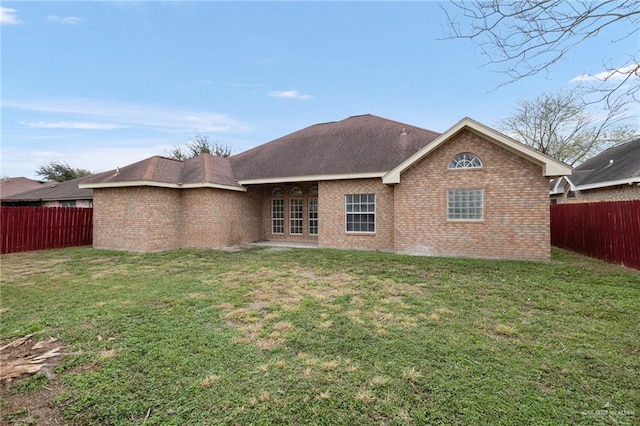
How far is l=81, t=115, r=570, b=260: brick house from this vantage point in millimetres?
9469

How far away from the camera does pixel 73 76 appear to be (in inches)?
523

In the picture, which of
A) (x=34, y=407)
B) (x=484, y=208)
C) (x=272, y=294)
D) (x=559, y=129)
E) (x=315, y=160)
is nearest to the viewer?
(x=34, y=407)

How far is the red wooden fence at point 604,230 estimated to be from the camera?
8102 mm

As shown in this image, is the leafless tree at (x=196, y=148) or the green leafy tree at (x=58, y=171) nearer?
the leafless tree at (x=196, y=148)

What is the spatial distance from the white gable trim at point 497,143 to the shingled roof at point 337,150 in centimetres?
96

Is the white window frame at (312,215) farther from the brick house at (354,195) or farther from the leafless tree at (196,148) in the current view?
the leafless tree at (196,148)

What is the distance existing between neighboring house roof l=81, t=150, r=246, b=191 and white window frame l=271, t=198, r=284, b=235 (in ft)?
7.77

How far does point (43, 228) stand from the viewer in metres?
13.1

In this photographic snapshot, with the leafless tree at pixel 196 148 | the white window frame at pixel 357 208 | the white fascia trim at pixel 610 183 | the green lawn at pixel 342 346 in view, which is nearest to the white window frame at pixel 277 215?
the white window frame at pixel 357 208

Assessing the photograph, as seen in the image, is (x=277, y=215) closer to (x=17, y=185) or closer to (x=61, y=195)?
(x=61, y=195)

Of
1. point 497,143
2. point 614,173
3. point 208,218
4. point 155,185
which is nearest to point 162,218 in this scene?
point 155,185

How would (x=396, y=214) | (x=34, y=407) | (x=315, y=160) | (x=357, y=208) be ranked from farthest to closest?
(x=315, y=160) < (x=357, y=208) < (x=396, y=214) < (x=34, y=407)

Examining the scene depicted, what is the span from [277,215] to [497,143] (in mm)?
10480

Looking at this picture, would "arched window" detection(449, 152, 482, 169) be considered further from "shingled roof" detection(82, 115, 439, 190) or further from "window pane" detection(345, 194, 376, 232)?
"window pane" detection(345, 194, 376, 232)
